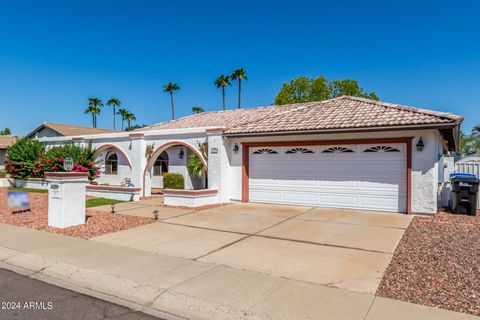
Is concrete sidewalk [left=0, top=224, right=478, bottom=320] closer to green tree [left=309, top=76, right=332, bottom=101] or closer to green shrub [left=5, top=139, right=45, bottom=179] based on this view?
green shrub [left=5, top=139, right=45, bottom=179]

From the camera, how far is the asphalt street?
448cm

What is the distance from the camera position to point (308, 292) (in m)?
5.00

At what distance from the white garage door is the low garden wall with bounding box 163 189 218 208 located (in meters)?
1.70

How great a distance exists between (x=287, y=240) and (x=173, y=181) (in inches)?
470

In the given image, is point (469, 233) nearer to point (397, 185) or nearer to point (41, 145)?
point (397, 185)

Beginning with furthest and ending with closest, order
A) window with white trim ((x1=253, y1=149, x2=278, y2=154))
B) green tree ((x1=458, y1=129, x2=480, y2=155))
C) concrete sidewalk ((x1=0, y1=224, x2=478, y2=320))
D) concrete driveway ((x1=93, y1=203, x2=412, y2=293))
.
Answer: green tree ((x1=458, y1=129, x2=480, y2=155)) < window with white trim ((x1=253, y1=149, x2=278, y2=154)) < concrete driveway ((x1=93, y1=203, x2=412, y2=293)) < concrete sidewalk ((x1=0, y1=224, x2=478, y2=320))

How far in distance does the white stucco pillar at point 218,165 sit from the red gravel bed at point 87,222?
4298mm

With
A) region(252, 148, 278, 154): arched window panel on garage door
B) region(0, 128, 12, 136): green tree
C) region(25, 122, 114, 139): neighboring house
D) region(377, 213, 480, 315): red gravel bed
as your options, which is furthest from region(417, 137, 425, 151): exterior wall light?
region(0, 128, 12, 136): green tree

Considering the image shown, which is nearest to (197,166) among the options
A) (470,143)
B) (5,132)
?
(470,143)

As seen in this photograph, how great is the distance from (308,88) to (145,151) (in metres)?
28.1

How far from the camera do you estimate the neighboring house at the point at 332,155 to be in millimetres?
11242

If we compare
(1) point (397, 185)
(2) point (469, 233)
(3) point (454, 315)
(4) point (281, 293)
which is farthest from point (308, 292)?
(1) point (397, 185)

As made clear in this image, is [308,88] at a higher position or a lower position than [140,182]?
higher

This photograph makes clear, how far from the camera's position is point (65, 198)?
9.60 metres
